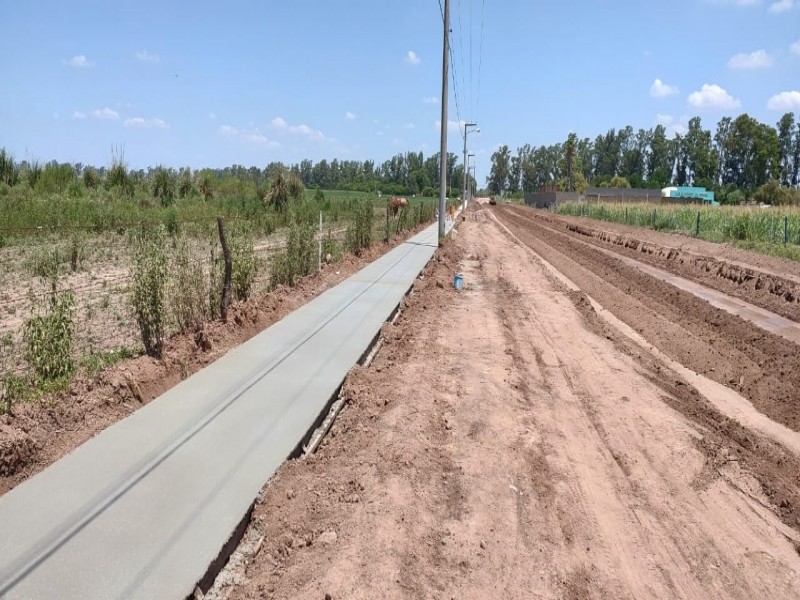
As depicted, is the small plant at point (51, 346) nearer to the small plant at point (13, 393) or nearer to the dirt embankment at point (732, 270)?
the small plant at point (13, 393)

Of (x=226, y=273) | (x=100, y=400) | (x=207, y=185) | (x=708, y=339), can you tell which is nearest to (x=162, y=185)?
(x=207, y=185)

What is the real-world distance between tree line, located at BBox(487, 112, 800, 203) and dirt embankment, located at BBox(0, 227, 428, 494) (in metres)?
78.3

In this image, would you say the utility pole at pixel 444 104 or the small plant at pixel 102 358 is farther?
the utility pole at pixel 444 104

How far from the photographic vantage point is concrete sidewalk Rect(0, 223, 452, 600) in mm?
3125

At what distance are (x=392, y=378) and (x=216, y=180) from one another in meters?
31.5

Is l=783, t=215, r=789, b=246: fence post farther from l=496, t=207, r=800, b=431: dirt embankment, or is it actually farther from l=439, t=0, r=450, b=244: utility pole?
l=439, t=0, r=450, b=244: utility pole

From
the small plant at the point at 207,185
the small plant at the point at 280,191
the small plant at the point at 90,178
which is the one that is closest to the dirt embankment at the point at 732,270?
the small plant at the point at 280,191

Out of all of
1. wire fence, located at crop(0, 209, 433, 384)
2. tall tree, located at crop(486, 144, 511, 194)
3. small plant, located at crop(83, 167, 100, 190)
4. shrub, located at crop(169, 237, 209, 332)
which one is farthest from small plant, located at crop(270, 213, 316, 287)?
tall tree, located at crop(486, 144, 511, 194)

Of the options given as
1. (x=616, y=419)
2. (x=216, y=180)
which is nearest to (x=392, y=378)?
(x=616, y=419)

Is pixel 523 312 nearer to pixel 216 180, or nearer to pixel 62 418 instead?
pixel 62 418

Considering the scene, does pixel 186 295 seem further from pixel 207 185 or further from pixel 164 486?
pixel 207 185

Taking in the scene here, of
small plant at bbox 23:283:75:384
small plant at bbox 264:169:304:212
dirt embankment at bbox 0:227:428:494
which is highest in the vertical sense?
small plant at bbox 264:169:304:212

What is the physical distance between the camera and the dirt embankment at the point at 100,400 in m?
4.42

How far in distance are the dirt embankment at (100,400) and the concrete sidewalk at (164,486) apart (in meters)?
0.24
